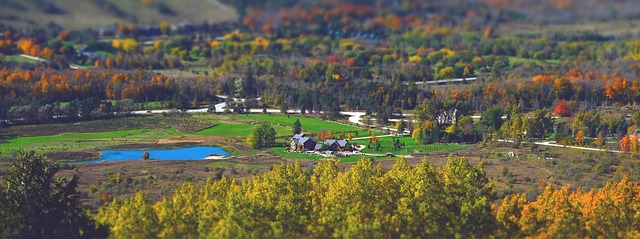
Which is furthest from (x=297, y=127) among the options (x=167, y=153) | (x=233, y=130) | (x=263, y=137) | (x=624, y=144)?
(x=624, y=144)

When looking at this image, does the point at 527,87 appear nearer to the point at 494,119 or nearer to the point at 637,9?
the point at 494,119

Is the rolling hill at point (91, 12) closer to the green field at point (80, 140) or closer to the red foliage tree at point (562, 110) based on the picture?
the green field at point (80, 140)

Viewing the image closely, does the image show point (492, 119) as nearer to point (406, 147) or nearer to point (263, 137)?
point (406, 147)

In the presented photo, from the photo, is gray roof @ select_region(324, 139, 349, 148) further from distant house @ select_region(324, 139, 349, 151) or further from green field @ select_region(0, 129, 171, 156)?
green field @ select_region(0, 129, 171, 156)

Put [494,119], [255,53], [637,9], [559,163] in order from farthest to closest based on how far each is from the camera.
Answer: [637,9] < [255,53] < [494,119] < [559,163]

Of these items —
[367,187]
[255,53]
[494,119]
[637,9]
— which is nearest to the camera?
[367,187]

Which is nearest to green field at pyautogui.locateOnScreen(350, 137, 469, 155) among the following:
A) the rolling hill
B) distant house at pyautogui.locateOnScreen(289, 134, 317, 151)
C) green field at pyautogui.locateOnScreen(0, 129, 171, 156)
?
distant house at pyautogui.locateOnScreen(289, 134, 317, 151)

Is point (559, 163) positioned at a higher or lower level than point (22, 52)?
lower

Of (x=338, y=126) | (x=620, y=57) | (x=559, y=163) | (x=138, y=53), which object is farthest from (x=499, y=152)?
(x=138, y=53)

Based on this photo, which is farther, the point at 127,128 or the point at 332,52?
the point at 332,52
